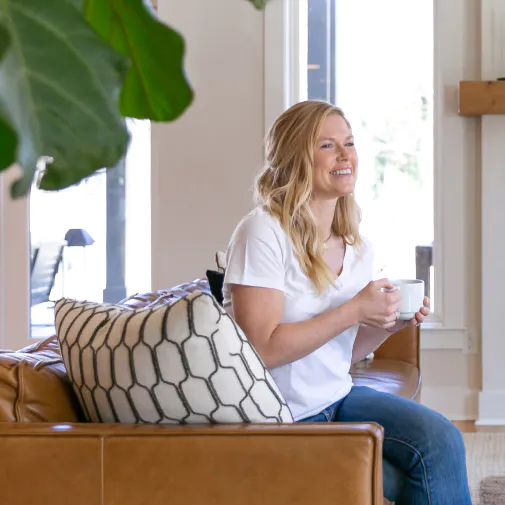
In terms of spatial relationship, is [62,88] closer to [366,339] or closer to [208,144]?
[366,339]

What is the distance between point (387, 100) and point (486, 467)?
1.79m

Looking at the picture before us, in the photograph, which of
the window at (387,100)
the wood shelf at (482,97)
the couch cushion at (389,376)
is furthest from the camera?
the window at (387,100)

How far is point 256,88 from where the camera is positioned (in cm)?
408

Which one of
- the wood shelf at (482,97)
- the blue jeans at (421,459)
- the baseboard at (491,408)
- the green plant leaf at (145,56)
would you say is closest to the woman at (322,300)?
the blue jeans at (421,459)

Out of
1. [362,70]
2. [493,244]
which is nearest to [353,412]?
[493,244]

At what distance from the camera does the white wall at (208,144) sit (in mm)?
4082

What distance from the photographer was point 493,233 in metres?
4.00

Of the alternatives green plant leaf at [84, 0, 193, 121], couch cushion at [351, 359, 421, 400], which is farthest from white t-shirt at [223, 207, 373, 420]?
green plant leaf at [84, 0, 193, 121]

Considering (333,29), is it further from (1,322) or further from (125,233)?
(1,322)

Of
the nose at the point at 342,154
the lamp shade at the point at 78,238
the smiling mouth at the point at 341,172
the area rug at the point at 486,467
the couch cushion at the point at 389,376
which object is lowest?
the area rug at the point at 486,467

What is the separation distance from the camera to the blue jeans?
1697 mm

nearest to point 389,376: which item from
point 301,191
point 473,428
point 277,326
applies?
point 301,191

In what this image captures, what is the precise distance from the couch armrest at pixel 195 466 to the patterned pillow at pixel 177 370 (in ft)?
0.19

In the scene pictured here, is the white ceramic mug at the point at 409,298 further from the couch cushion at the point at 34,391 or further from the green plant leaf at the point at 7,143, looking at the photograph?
the green plant leaf at the point at 7,143
